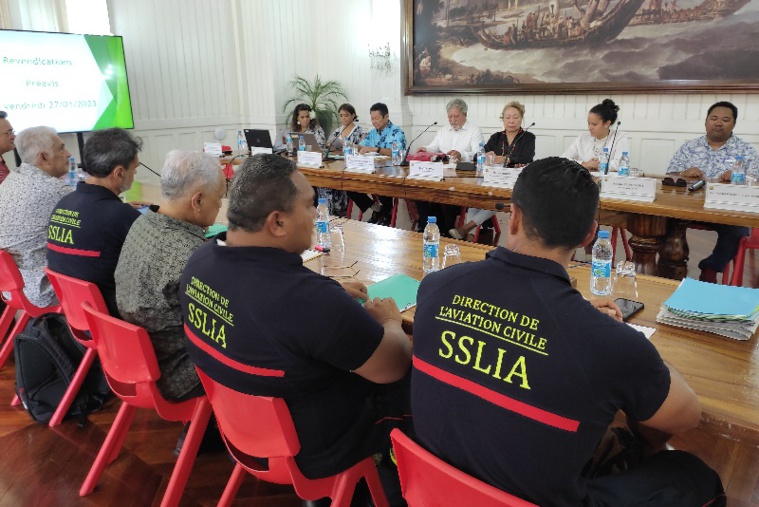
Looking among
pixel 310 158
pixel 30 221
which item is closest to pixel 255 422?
pixel 30 221

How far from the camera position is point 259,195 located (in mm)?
1262

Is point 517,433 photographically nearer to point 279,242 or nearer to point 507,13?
point 279,242

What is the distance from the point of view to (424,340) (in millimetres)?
1010

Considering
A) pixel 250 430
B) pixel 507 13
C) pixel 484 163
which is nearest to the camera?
Answer: pixel 250 430

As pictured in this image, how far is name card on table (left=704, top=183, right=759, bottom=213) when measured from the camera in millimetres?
2652

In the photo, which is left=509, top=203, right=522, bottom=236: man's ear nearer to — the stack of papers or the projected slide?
the stack of papers

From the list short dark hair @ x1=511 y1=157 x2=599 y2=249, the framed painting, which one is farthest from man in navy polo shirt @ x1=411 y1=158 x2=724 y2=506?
the framed painting

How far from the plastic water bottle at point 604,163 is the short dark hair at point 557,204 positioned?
112 inches

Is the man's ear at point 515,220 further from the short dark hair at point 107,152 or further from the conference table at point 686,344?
the short dark hair at point 107,152

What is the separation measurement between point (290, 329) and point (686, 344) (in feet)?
3.25

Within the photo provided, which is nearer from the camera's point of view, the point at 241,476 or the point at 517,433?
the point at 517,433

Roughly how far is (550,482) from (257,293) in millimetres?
649

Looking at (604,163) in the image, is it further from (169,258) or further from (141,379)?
(141,379)

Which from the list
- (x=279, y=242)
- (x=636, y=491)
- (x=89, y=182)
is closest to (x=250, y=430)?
(x=279, y=242)
